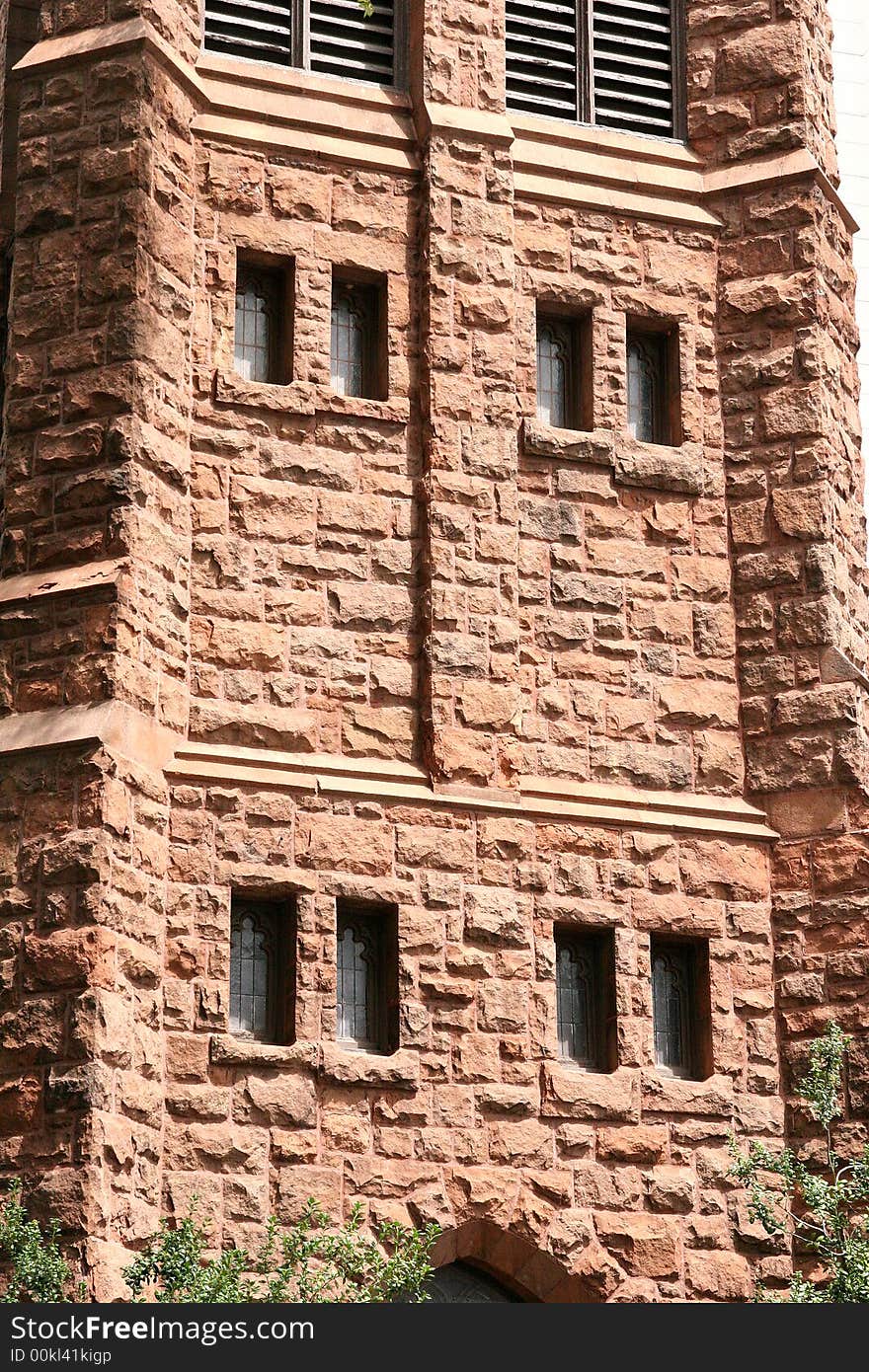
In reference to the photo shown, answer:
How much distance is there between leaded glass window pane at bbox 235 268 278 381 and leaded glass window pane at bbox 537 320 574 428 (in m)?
2.00

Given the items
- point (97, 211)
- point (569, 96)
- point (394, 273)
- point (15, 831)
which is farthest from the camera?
point (569, 96)

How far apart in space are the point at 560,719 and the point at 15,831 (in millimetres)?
3947

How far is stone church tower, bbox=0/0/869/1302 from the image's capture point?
15.1 meters

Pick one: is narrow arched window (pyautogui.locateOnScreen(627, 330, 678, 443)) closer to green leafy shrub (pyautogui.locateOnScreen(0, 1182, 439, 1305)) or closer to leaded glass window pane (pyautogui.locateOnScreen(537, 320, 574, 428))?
leaded glass window pane (pyautogui.locateOnScreen(537, 320, 574, 428))

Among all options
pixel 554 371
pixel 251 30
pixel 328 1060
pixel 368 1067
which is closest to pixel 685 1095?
pixel 368 1067

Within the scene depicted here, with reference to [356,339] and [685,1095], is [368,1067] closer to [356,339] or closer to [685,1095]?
[685,1095]

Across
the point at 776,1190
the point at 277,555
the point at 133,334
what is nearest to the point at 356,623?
the point at 277,555

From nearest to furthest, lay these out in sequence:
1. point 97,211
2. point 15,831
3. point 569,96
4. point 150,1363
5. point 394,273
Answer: point 150,1363 < point 15,831 < point 97,211 < point 394,273 < point 569,96

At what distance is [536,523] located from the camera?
17.2m

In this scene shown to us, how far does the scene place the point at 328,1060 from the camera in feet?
50.3

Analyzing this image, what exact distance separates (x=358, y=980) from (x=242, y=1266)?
10.3ft

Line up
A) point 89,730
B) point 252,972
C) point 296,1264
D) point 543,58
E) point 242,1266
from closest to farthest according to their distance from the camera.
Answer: point 242,1266 → point 296,1264 → point 89,730 → point 252,972 → point 543,58

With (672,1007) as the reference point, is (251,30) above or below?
above

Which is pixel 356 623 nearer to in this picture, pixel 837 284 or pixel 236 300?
pixel 236 300
